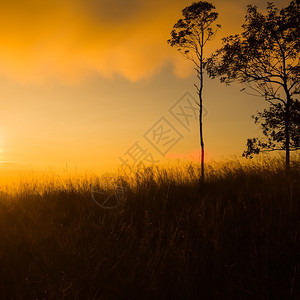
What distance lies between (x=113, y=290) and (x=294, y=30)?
13469 mm

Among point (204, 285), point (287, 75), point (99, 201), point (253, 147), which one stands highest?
point (287, 75)

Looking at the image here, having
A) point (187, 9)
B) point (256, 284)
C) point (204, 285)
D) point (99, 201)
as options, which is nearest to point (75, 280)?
point (204, 285)

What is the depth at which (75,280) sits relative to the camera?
12.2 ft

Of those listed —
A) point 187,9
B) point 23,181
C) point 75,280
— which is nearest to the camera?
point 75,280

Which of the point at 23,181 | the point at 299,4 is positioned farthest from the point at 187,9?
the point at 23,181

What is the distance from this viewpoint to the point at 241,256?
468cm

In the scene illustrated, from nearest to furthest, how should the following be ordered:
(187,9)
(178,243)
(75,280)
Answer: (75,280)
(178,243)
(187,9)

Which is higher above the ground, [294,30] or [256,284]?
[294,30]

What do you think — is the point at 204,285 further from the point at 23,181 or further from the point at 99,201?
the point at 23,181

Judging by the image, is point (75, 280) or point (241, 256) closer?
point (75, 280)

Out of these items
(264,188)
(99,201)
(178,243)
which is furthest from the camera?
(99,201)

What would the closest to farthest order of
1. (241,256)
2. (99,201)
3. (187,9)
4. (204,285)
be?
(204,285), (241,256), (99,201), (187,9)

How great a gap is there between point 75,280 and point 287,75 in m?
13.1

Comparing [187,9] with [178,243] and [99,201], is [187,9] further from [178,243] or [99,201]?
[178,243]
